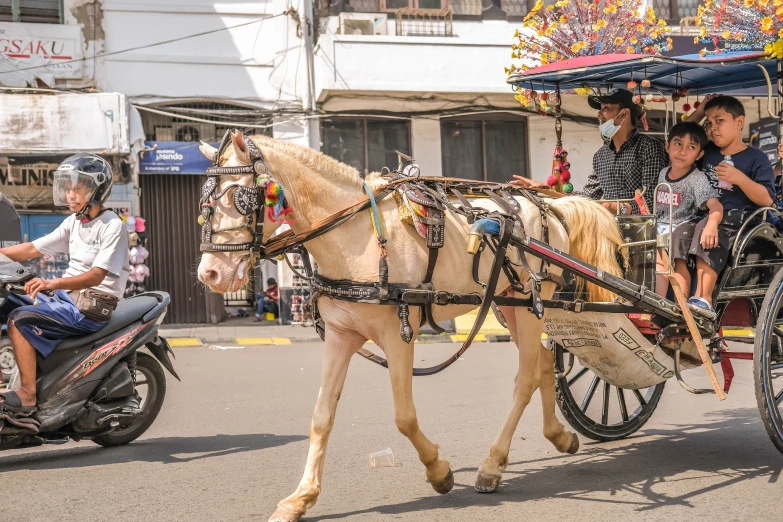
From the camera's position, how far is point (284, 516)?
4.45 meters

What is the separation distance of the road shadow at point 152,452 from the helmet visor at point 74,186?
65.7 inches

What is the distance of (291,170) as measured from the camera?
4.69m

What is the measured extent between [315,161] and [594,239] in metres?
1.98

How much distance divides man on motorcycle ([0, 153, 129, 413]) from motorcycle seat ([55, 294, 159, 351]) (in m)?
0.04

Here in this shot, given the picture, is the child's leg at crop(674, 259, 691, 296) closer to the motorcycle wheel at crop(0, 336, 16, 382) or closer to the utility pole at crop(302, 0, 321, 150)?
the motorcycle wheel at crop(0, 336, 16, 382)

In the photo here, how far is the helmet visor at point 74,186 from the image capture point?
5934 mm

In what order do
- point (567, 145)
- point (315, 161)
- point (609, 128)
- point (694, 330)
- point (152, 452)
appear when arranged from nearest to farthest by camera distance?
1. point (315, 161)
2. point (694, 330)
3. point (152, 452)
4. point (609, 128)
5. point (567, 145)

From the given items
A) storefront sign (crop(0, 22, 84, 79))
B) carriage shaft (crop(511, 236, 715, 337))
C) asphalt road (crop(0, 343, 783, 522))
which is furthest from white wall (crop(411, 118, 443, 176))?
carriage shaft (crop(511, 236, 715, 337))

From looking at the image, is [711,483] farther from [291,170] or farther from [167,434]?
[167,434]

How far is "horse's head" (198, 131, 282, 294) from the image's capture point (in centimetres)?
447

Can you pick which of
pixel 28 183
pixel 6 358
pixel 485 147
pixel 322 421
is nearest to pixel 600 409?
pixel 322 421

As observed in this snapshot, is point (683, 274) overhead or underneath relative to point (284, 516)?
overhead

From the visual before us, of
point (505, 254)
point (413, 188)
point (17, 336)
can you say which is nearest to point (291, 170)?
point (413, 188)

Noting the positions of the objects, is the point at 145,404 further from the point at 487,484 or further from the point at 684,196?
the point at 684,196
